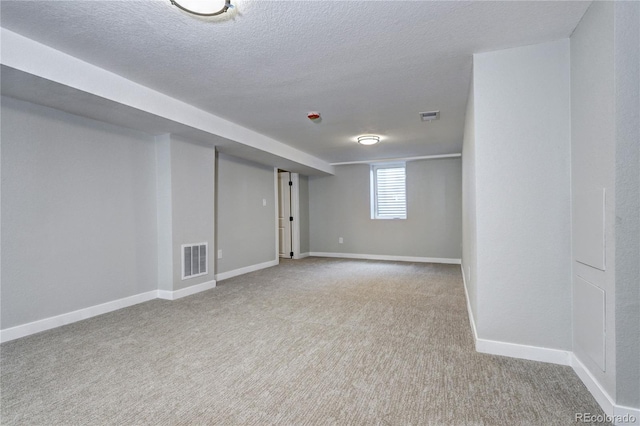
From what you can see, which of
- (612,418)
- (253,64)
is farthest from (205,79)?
(612,418)

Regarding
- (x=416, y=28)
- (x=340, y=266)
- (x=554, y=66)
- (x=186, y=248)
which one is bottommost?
(x=340, y=266)

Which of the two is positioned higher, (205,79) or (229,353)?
(205,79)

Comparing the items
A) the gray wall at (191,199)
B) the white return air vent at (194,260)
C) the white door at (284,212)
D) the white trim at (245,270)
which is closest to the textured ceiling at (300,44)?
the gray wall at (191,199)

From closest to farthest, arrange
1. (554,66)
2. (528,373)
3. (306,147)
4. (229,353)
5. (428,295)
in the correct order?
(528,373) < (554,66) < (229,353) < (428,295) < (306,147)

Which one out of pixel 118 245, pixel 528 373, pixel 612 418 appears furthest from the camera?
pixel 118 245

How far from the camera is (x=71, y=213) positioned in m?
3.07

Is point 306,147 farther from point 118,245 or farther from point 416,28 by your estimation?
point 416,28

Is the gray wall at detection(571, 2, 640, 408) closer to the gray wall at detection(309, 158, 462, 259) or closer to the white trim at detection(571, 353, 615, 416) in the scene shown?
the white trim at detection(571, 353, 615, 416)

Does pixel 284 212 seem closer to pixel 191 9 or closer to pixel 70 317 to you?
pixel 70 317

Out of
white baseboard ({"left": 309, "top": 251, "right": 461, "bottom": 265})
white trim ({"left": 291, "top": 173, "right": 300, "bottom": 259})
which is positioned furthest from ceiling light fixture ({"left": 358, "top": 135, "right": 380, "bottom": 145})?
white baseboard ({"left": 309, "top": 251, "right": 461, "bottom": 265})

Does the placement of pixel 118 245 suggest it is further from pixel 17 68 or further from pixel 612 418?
pixel 612 418

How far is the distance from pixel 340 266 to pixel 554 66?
15.4 ft

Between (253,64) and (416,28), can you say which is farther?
(253,64)

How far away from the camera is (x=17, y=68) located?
2.12 m
